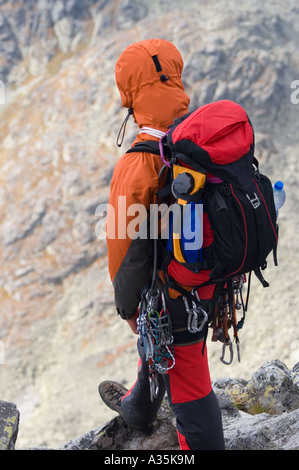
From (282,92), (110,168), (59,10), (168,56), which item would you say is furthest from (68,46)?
(168,56)

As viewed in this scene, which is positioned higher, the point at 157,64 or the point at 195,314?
the point at 157,64

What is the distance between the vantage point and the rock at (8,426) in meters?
4.30

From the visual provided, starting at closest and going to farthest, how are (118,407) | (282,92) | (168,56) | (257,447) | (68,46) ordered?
(168,56)
(257,447)
(118,407)
(282,92)
(68,46)

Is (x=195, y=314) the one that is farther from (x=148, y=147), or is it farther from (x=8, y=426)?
(x=8, y=426)

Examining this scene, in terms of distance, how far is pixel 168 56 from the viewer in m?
3.70

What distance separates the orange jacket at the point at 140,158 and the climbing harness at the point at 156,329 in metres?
0.13

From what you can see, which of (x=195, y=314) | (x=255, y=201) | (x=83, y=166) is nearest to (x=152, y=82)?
(x=255, y=201)

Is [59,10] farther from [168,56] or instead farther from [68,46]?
[168,56]

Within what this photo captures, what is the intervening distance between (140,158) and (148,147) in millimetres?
105

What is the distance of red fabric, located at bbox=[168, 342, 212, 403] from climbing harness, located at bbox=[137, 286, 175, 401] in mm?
73

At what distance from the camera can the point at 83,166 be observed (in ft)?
A: 77.4

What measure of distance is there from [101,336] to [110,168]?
27.5 ft

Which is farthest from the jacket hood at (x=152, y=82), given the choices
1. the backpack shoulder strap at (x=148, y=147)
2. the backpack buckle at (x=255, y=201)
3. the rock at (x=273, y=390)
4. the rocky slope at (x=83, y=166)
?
the rocky slope at (x=83, y=166)

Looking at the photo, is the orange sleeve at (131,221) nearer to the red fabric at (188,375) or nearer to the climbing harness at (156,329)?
the climbing harness at (156,329)
